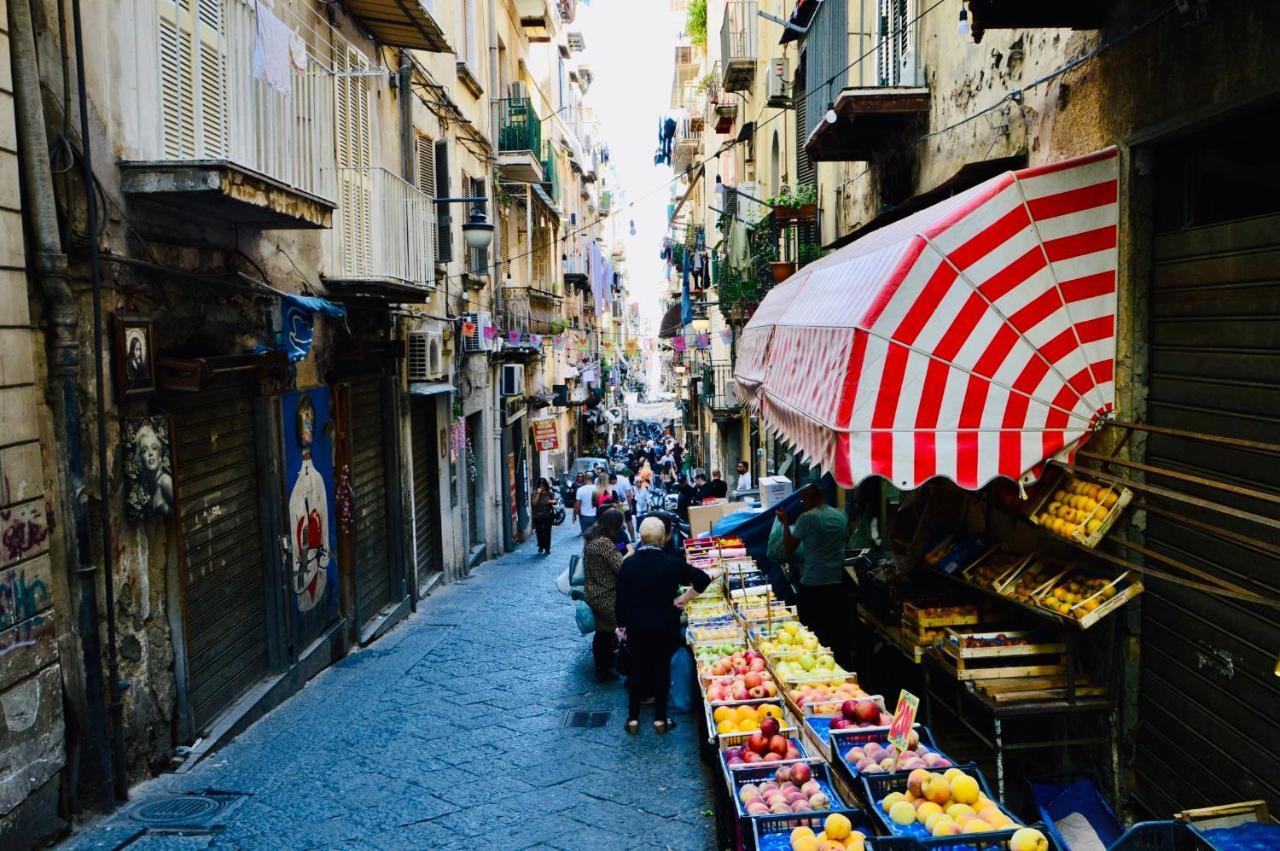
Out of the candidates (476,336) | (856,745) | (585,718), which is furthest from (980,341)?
(476,336)

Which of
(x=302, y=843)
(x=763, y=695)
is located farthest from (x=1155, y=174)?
(x=302, y=843)

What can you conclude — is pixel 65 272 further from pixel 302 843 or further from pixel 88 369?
pixel 302 843

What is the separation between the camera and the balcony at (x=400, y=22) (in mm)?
11812

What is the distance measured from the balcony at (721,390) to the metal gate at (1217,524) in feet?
68.4

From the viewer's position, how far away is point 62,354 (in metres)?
5.93

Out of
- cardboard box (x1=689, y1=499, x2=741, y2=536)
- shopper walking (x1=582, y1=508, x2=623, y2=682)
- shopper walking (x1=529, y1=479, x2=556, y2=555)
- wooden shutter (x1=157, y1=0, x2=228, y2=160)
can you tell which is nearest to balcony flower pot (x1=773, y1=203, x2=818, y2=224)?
cardboard box (x1=689, y1=499, x2=741, y2=536)

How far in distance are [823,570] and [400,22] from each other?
847cm

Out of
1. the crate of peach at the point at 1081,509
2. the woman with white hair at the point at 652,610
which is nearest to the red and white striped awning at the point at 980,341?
the crate of peach at the point at 1081,509

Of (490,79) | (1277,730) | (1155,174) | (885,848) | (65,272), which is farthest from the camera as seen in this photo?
(490,79)

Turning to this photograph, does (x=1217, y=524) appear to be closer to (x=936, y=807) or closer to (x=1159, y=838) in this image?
(x=1159, y=838)

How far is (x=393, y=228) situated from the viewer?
11.8 meters

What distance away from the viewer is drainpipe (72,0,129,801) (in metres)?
6.08

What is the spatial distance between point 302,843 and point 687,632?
10.8ft

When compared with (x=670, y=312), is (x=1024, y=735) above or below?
below
